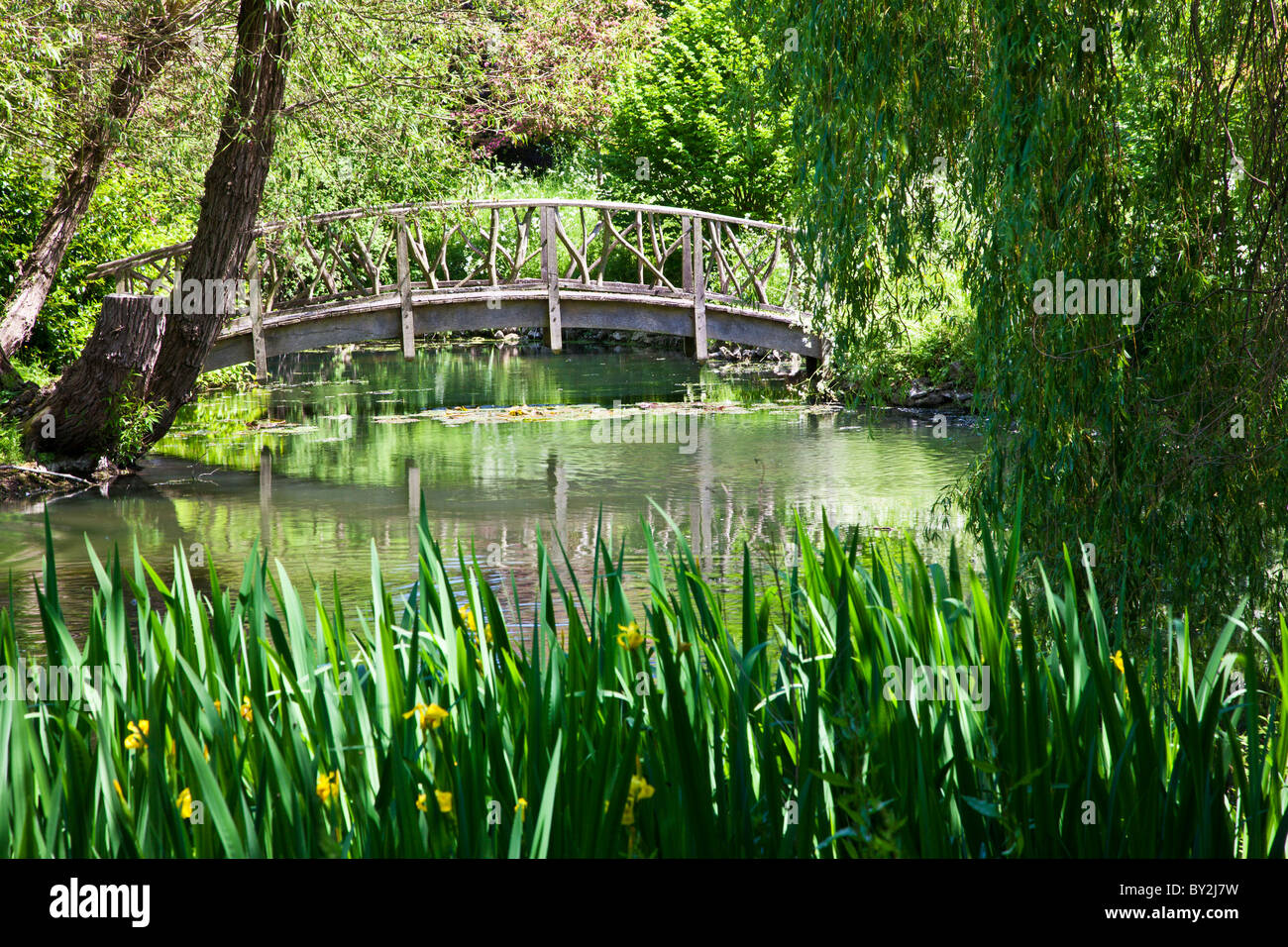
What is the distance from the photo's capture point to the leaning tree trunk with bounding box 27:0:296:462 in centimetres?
915

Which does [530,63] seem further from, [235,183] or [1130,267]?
[1130,267]

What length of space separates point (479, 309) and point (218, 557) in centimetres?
604

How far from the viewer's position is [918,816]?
1954 mm

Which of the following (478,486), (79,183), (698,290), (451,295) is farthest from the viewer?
(698,290)

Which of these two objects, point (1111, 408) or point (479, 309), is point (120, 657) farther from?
point (479, 309)

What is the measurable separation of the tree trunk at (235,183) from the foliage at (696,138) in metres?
11.1

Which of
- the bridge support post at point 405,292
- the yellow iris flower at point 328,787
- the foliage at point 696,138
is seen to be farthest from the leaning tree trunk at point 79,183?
the foliage at point 696,138

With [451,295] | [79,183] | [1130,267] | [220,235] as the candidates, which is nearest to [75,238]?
[79,183]

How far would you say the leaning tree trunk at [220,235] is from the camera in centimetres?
915

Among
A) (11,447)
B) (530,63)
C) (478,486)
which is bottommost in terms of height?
(478,486)

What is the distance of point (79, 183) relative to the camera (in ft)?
36.3

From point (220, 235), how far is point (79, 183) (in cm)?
214

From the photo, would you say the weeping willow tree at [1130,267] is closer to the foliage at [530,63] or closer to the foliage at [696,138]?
the foliage at [530,63]
